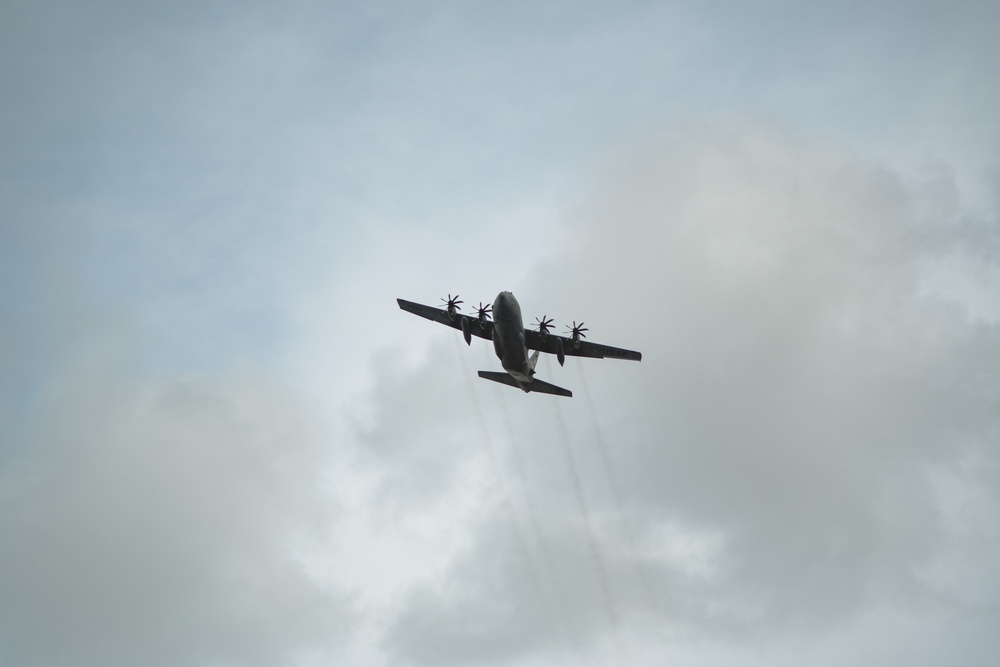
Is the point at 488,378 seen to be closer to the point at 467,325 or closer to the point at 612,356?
the point at 467,325

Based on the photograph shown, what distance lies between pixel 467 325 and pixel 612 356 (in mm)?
→ 14132

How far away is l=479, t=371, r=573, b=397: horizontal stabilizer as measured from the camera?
77.4 metres

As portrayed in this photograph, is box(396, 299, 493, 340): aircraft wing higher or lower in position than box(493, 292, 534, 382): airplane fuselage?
higher

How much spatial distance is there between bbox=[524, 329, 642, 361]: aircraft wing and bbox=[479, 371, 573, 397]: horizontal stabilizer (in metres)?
3.29

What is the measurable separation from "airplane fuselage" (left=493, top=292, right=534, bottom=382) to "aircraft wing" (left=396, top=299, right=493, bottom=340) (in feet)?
12.3

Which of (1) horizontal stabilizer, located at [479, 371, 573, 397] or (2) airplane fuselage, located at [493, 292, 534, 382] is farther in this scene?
(1) horizontal stabilizer, located at [479, 371, 573, 397]

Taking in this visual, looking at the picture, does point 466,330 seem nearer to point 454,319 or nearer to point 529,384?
point 454,319

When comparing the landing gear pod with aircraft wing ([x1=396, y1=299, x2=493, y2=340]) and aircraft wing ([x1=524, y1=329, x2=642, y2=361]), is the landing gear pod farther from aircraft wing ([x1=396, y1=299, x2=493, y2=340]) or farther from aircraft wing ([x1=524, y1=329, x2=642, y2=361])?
aircraft wing ([x1=524, y1=329, x2=642, y2=361])

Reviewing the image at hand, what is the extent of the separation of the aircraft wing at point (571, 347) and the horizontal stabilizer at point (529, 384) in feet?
10.8

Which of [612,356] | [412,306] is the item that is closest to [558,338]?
[612,356]

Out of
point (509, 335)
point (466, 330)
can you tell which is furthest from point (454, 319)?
point (509, 335)

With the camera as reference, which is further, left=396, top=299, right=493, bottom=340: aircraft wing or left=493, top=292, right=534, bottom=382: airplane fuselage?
left=396, top=299, right=493, bottom=340: aircraft wing

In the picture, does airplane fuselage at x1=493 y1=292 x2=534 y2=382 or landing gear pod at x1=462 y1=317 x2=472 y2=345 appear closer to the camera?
airplane fuselage at x1=493 y1=292 x2=534 y2=382

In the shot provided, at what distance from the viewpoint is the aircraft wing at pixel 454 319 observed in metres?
76.7
